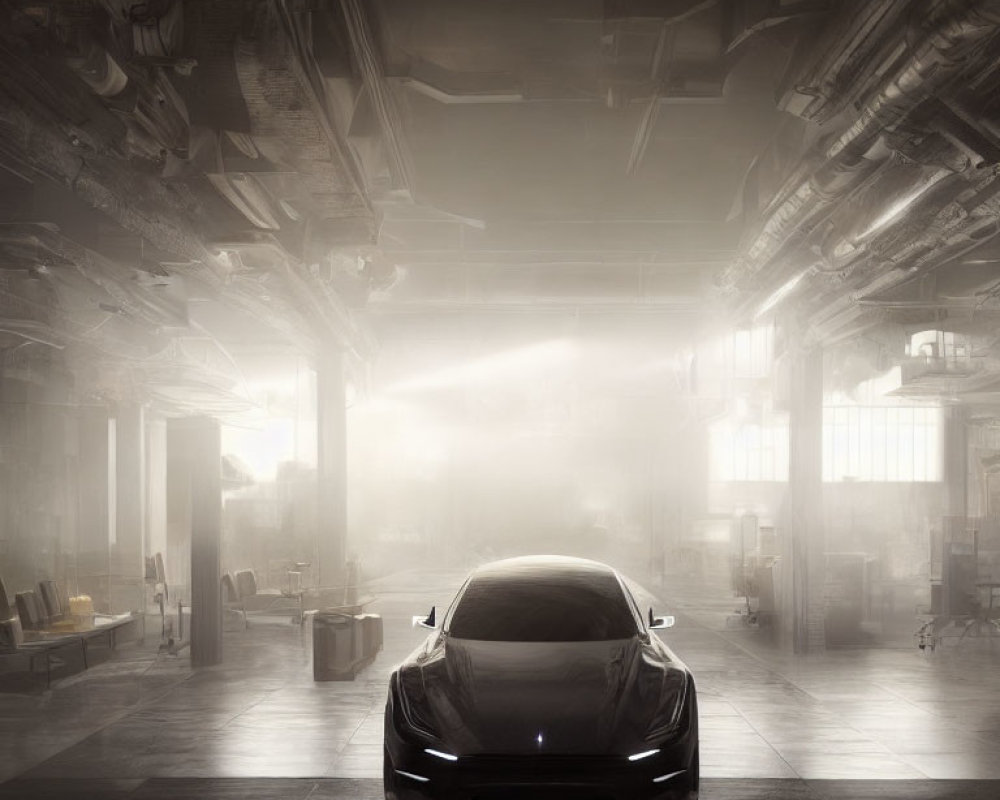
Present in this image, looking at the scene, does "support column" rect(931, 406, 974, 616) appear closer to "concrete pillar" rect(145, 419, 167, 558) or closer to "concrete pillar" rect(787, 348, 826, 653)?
"concrete pillar" rect(787, 348, 826, 653)

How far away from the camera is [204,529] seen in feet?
38.1

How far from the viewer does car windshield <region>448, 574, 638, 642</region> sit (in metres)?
6.15

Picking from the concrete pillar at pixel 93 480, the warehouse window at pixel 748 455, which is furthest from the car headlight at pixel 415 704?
the warehouse window at pixel 748 455

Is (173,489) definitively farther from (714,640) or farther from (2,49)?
(2,49)

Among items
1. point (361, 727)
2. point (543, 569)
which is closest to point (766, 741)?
point (543, 569)

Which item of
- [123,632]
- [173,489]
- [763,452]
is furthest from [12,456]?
[763,452]

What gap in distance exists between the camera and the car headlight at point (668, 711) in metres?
5.01

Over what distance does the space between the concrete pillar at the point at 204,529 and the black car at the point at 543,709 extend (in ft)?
19.7

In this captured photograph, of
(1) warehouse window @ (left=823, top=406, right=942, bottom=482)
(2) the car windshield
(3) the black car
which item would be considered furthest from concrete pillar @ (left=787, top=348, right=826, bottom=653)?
(1) warehouse window @ (left=823, top=406, right=942, bottom=482)

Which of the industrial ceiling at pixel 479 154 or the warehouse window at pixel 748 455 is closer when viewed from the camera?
the industrial ceiling at pixel 479 154

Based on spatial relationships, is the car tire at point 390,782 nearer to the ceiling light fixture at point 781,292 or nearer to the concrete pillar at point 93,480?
the ceiling light fixture at point 781,292

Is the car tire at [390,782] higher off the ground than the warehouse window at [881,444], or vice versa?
the warehouse window at [881,444]

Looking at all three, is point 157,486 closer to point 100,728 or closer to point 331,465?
point 331,465

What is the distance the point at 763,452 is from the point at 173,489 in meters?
16.6
